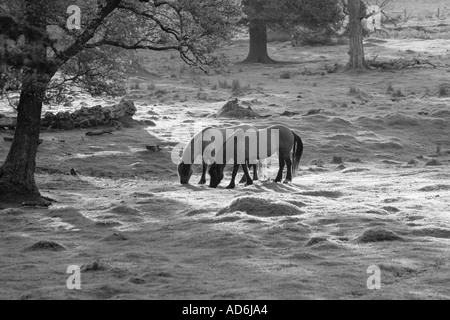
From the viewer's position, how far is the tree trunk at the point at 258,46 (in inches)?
2010

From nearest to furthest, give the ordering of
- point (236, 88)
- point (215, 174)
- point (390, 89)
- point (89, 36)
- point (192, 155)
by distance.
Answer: point (89, 36) < point (215, 174) < point (192, 155) < point (390, 89) < point (236, 88)

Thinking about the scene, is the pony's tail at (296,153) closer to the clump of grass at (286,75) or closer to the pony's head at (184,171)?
the pony's head at (184,171)

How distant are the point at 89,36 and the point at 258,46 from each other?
35.3m

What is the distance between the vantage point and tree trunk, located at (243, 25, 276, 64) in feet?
168

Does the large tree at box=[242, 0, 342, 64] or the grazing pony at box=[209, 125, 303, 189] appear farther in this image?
the large tree at box=[242, 0, 342, 64]

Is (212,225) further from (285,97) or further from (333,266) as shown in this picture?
(285,97)

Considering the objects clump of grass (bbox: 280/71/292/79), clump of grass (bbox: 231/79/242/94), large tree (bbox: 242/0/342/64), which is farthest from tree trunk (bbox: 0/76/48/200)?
large tree (bbox: 242/0/342/64)

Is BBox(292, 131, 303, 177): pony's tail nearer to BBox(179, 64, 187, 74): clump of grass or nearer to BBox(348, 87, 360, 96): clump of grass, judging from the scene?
BBox(348, 87, 360, 96): clump of grass

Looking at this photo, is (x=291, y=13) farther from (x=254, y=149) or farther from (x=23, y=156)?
(x=23, y=156)

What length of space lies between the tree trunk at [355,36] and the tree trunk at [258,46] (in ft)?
23.1

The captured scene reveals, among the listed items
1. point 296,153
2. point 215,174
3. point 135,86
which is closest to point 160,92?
point 135,86

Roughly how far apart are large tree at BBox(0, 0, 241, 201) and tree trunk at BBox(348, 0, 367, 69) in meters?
26.6

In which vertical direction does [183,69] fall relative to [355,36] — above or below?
below

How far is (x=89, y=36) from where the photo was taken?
16469 mm
